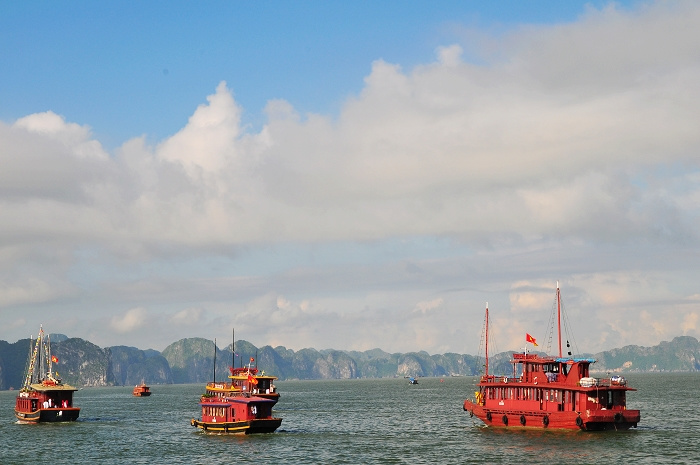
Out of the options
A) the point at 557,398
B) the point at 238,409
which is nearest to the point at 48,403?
the point at 238,409

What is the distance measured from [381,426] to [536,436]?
87.1ft

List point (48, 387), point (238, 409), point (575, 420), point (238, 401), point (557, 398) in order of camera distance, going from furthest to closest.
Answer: point (48, 387) → point (238, 409) → point (238, 401) → point (557, 398) → point (575, 420)

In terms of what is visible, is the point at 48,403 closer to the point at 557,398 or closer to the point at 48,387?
the point at 48,387

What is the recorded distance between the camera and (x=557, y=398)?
266ft

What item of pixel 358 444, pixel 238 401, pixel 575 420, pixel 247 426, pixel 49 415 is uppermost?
pixel 238 401

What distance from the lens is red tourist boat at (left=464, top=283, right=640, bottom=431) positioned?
78500 mm

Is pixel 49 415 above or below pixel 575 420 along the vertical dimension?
below

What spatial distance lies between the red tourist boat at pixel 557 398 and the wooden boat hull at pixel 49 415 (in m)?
53.1

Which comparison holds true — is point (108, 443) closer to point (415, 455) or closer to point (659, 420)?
point (415, 455)

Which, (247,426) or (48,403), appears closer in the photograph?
(247,426)

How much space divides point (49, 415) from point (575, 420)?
6537 cm

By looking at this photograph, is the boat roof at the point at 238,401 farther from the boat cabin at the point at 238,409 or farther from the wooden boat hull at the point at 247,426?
the wooden boat hull at the point at 247,426

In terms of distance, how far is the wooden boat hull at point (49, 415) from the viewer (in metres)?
106

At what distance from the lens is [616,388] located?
78875mm
